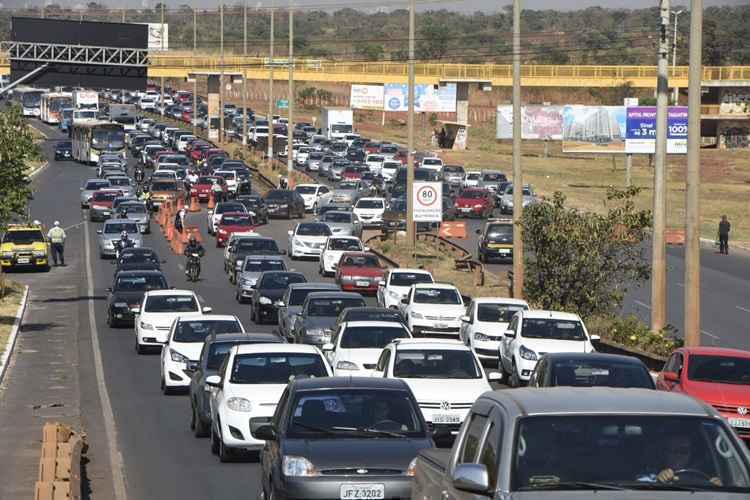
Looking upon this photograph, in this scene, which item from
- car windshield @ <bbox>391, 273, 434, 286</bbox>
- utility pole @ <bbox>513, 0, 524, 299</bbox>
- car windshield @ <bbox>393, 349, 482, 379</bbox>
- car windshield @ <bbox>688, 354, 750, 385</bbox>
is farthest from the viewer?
car windshield @ <bbox>391, 273, 434, 286</bbox>

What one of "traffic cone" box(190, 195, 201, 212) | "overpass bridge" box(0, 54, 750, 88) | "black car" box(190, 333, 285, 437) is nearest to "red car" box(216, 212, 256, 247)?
"traffic cone" box(190, 195, 201, 212)

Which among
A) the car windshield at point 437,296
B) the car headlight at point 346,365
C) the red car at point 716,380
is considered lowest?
the car windshield at point 437,296

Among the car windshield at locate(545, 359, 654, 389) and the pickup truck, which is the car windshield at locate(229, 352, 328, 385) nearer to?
the car windshield at locate(545, 359, 654, 389)

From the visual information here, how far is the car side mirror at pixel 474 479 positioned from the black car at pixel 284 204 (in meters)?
66.4

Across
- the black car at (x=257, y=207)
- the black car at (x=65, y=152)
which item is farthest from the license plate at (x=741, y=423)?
the black car at (x=65, y=152)

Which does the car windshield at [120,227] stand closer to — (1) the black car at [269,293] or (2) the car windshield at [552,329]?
(1) the black car at [269,293]

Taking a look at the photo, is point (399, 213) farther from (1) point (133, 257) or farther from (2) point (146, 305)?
(2) point (146, 305)

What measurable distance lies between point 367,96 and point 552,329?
105 metres

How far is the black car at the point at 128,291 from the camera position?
40500 mm

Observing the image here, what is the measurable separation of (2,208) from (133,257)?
1116 centimetres

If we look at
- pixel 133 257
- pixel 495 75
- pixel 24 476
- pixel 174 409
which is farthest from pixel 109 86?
pixel 495 75

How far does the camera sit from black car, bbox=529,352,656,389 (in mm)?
20625

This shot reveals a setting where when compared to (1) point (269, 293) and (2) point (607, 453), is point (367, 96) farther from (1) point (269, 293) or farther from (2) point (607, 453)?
(2) point (607, 453)

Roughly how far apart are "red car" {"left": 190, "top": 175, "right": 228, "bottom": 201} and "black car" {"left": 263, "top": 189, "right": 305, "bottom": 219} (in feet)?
19.6
